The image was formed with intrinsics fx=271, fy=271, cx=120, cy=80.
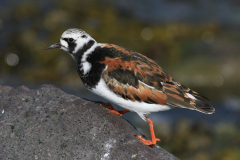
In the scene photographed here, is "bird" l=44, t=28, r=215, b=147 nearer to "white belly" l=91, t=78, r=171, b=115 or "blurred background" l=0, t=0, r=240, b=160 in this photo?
"white belly" l=91, t=78, r=171, b=115

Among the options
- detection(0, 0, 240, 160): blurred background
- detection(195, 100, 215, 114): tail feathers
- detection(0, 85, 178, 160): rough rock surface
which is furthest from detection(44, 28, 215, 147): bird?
detection(0, 0, 240, 160): blurred background

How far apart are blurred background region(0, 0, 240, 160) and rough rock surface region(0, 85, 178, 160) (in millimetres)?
4436

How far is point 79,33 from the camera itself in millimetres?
4332

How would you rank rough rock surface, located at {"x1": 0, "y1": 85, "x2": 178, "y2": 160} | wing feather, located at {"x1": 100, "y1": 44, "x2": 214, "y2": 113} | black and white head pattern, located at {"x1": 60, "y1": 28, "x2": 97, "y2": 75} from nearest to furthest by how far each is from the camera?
rough rock surface, located at {"x1": 0, "y1": 85, "x2": 178, "y2": 160}
wing feather, located at {"x1": 100, "y1": 44, "x2": 214, "y2": 113}
black and white head pattern, located at {"x1": 60, "y1": 28, "x2": 97, "y2": 75}

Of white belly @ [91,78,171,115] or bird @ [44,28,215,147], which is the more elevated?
bird @ [44,28,215,147]

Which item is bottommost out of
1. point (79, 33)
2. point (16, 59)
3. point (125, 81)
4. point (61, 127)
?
point (16, 59)

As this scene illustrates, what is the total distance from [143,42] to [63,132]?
7.06m

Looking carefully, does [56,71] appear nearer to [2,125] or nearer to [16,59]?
[16,59]

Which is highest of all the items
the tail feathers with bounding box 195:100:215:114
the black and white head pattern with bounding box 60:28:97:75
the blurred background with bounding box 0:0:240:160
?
the black and white head pattern with bounding box 60:28:97:75

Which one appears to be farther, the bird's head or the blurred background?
the blurred background

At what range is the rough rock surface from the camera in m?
3.54

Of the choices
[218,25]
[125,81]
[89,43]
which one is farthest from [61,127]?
[218,25]

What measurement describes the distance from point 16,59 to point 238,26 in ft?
29.1

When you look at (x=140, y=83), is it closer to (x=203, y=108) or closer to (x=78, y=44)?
(x=203, y=108)
